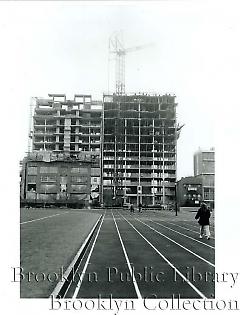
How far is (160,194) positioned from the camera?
6619 centimetres

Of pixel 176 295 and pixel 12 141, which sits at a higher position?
pixel 12 141

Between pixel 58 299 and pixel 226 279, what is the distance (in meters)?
2.68

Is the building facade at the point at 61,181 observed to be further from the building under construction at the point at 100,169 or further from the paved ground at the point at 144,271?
the paved ground at the point at 144,271

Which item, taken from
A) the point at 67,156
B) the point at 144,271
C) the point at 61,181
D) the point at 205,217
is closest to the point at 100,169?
the point at 61,181

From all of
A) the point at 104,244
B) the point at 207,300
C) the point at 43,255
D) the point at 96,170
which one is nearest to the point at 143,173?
the point at 96,170

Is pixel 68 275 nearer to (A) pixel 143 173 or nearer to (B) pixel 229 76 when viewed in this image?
(B) pixel 229 76

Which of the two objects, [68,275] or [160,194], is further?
[160,194]

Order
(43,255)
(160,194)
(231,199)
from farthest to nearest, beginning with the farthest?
(160,194), (43,255), (231,199)

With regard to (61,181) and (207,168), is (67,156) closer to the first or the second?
(61,181)

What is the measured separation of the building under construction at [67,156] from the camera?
23047mm

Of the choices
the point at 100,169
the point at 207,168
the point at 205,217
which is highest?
the point at 100,169

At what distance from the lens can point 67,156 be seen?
3922 centimetres

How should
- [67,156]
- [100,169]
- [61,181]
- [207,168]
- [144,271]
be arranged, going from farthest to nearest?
1. [100,169]
2. [61,181]
3. [67,156]
4. [207,168]
5. [144,271]

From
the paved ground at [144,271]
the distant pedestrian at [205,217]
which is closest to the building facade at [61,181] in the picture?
the distant pedestrian at [205,217]
